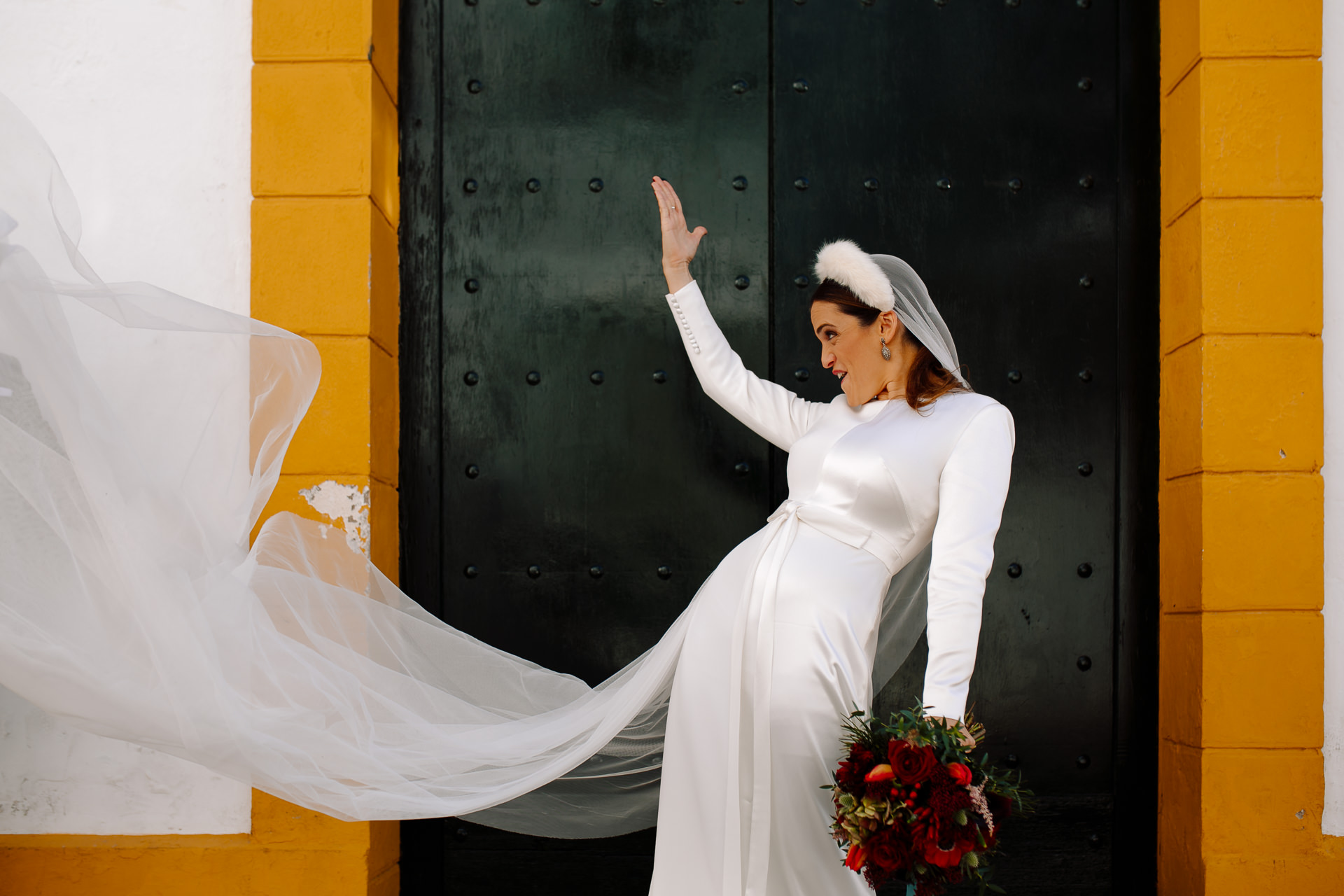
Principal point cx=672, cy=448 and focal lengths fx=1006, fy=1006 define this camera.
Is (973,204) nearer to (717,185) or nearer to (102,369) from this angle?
(717,185)

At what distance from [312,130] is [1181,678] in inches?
111

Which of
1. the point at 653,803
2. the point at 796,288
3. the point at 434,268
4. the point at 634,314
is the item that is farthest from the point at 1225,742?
the point at 434,268

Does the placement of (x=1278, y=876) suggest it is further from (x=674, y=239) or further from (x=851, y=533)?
(x=674, y=239)

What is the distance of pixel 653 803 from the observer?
2.49 meters

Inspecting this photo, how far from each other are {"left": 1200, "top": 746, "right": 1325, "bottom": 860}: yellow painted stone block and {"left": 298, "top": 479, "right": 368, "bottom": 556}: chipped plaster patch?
90.7 inches

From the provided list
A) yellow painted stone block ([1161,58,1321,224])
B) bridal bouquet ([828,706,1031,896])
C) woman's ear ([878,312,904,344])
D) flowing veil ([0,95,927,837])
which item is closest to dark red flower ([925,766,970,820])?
bridal bouquet ([828,706,1031,896])

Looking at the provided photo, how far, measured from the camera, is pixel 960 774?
1755 mm

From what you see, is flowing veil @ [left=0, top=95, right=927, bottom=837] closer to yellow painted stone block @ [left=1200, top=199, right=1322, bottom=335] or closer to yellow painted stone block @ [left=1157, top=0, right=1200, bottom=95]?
yellow painted stone block @ [left=1200, top=199, right=1322, bottom=335]

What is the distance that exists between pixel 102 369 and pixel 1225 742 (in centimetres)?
285

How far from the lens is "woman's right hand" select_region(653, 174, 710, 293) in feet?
8.60

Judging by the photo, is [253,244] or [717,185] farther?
[717,185]

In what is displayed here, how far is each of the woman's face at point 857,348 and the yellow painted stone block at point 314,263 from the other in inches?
49.1

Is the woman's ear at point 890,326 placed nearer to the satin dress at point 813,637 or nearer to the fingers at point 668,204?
the satin dress at point 813,637

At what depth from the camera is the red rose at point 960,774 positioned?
1.75 m
